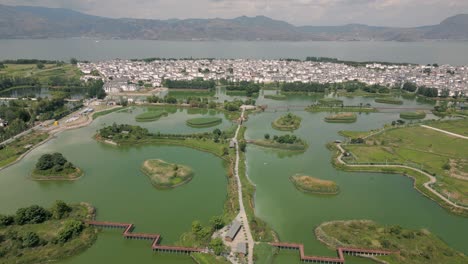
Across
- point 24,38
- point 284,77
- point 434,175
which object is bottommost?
point 434,175

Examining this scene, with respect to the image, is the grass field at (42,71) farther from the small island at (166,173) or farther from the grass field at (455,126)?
the grass field at (455,126)

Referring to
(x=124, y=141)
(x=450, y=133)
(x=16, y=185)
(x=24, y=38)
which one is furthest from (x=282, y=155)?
(x=24, y=38)

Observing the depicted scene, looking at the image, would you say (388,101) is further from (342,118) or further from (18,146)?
(18,146)

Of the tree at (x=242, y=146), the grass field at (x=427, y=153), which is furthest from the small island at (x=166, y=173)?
the grass field at (x=427, y=153)

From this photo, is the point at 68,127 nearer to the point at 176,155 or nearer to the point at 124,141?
the point at 124,141

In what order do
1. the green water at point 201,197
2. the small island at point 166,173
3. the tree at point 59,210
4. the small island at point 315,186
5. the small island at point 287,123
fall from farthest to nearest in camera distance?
1. the small island at point 287,123
2. the small island at point 166,173
3. the small island at point 315,186
4. the tree at point 59,210
5. the green water at point 201,197
